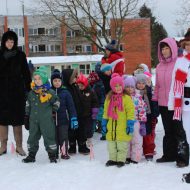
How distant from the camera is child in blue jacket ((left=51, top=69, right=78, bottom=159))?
6.38 metres

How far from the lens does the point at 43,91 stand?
6.20m

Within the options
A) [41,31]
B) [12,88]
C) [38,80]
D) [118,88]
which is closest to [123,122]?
[118,88]

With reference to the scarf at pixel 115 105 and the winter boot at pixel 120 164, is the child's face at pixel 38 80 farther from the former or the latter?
the winter boot at pixel 120 164

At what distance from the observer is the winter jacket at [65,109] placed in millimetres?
6379

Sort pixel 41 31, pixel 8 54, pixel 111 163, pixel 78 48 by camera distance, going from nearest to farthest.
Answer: pixel 111 163
pixel 8 54
pixel 78 48
pixel 41 31

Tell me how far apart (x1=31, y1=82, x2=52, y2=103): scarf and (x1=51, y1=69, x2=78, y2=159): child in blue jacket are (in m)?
0.28

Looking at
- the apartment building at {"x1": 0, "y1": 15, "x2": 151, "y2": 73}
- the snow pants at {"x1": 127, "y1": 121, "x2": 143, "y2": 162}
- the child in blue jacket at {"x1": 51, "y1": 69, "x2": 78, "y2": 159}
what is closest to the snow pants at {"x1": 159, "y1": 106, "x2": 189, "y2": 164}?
the snow pants at {"x1": 127, "y1": 121, "x2": 143, "y2": 162}

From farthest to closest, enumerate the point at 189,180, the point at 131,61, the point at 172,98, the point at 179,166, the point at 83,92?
the point at 131,61, the point at 83,92, the point at 179,166, the point at 172,98, the point at 189,180

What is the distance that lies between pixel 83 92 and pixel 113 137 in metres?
1.46

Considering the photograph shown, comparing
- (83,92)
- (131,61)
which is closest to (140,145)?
(83,92)

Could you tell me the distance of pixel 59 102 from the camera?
20.5 feet

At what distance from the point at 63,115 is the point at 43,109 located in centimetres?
37

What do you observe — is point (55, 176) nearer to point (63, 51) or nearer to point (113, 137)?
point (113, 137)

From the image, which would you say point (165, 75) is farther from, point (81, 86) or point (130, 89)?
point (81, 86)
